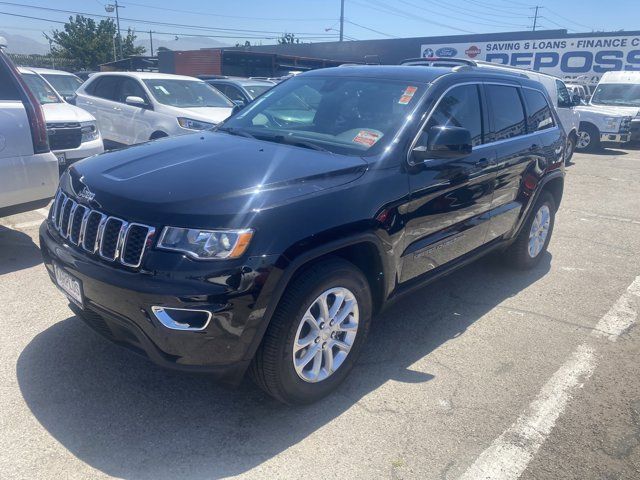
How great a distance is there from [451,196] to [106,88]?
7.87 m

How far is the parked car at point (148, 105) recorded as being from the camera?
848 cm

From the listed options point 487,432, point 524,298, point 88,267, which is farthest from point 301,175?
point 524,298

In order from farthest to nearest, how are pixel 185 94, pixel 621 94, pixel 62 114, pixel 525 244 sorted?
pixel 621 94 < pixel 185 94 < pixel 62 114 < pixel 525 244

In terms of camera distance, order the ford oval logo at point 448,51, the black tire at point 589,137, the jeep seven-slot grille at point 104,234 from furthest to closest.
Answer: the ford oval logo at point 448,51, the black tire at point 589,137, the jeep seven-slot grille at point 104,234

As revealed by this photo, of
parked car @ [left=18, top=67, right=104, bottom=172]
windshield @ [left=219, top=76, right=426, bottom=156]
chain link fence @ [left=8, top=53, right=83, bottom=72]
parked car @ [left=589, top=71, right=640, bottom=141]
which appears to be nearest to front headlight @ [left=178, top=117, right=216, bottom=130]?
parked car @ [left=18, top=67, right=104, bottom=172]

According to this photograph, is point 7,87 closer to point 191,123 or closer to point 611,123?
point 191,123

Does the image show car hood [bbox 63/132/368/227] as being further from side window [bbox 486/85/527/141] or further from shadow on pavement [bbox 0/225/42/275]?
shadow on pavement [bbox 0/225/42/275]

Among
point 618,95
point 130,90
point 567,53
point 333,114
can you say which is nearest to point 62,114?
point 130,90

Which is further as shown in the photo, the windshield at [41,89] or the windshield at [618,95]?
the windshield at [618,95]

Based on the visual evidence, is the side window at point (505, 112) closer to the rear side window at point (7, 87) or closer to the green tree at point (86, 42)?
the rear side window at point (7, 87)

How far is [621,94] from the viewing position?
16.7 metres

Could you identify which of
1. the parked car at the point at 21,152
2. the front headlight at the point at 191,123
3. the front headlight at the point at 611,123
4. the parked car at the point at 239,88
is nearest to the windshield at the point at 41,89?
the front headlight at the point at 191,123

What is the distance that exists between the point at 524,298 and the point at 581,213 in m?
4.01

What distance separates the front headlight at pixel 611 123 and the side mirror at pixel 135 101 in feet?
40.8
